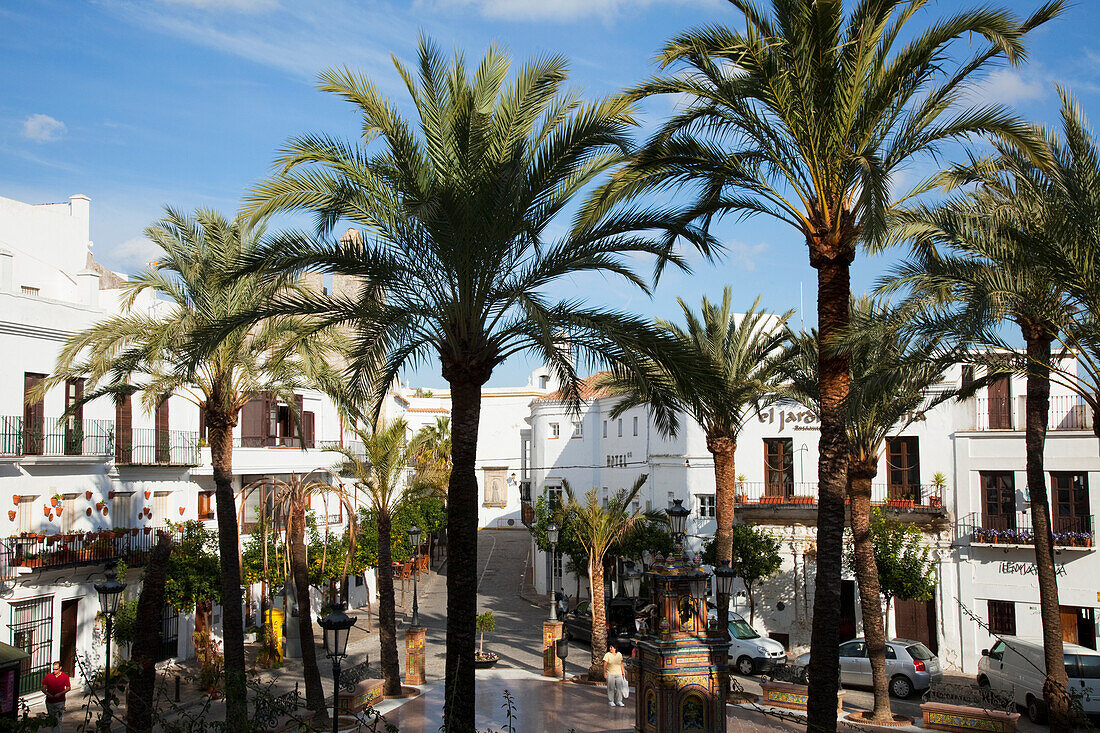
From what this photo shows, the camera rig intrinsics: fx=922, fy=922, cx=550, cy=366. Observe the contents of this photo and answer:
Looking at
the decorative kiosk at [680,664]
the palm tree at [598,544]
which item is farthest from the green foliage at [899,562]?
the decorative kiosk at [680,664]

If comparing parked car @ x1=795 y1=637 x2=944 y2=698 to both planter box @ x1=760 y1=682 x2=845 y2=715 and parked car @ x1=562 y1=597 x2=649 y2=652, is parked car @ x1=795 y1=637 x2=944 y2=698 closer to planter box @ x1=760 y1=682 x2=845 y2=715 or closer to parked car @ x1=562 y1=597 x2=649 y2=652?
planter box @ x1=760 y1=682 x2=845 y2=715

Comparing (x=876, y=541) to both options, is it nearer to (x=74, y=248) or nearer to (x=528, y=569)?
(x=528, y=569)

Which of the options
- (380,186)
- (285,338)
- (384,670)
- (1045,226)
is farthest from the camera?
(384,670)

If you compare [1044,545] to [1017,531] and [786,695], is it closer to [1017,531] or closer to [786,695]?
[786,695]

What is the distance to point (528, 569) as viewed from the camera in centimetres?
4369

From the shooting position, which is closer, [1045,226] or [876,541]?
[1045,226]

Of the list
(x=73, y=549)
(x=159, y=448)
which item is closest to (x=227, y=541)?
(x=73, y=549)

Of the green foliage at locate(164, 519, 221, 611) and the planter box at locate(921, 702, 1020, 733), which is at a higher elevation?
the green foliage at locate(164, 519, 221, 611)

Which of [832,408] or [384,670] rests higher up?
[832,408]

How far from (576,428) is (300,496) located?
25778mm

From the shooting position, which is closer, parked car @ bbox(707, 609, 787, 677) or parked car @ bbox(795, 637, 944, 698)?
parked car @ bbox(795, 637, 944, 698)

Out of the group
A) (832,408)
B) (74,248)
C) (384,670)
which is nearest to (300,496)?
(384,670)

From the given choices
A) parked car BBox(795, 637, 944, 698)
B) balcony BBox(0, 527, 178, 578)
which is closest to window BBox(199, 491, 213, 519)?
balcony BBox(0, 527, 178, 578)

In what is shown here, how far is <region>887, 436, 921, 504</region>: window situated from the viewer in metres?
26.2
